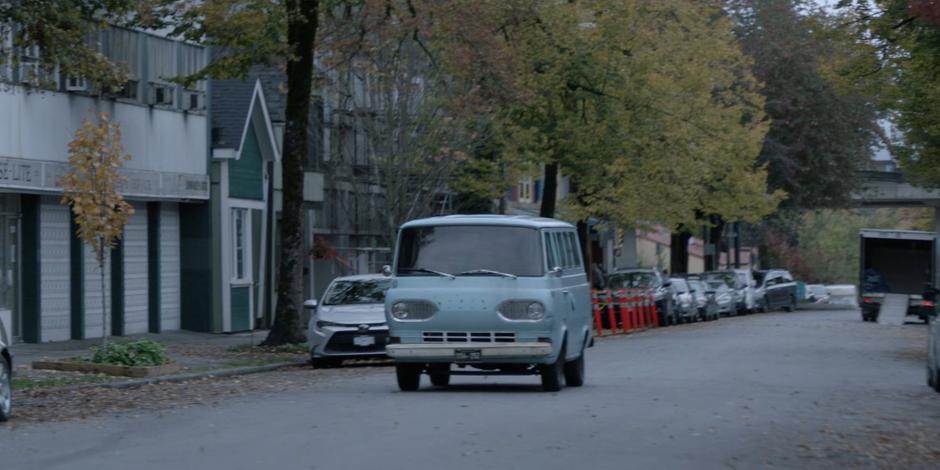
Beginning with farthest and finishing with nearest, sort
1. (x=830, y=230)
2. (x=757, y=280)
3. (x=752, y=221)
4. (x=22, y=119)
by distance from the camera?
1. (x=830, y=230)
2. (x=757, y=280)
3. (x=752, y=221)
4. (x=22, y=119)

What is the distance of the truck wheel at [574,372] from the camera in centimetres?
1911

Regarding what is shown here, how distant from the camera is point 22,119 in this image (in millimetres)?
26984

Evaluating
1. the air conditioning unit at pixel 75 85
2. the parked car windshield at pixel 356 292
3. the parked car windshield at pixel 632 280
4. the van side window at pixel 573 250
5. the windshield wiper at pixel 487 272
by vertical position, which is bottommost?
the parked car windshield at pixel 632 280

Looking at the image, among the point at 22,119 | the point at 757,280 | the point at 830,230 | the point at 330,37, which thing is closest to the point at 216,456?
the point at 22,119

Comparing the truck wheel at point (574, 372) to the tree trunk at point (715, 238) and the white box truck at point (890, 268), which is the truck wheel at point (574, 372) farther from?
the tree trunk at point (715, 238)

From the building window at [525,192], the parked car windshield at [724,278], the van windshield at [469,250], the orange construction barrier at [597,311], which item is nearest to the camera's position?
the van windshield at [469,250]

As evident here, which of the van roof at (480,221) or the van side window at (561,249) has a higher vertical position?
the van roof at (480,221)

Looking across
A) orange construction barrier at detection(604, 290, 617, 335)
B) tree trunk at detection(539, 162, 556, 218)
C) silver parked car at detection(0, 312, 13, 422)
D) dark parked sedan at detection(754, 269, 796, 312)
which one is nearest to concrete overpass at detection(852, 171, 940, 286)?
dark parked sedan at detection(754, 269, 796, 312)

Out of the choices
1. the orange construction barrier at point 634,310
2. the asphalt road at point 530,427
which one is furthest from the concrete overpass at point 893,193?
the asphalt road at point 530,427

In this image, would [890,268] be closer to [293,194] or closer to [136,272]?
[136,272]

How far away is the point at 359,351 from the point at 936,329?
29.3 feet

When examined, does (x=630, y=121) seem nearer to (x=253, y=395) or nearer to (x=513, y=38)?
(x=513, y=38)

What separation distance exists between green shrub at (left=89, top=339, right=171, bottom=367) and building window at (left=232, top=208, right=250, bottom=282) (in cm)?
1368

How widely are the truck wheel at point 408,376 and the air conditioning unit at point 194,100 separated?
16.6 metres
